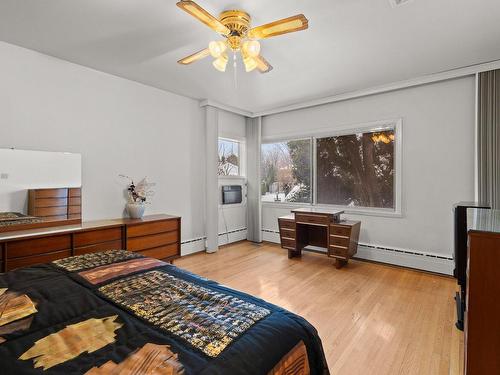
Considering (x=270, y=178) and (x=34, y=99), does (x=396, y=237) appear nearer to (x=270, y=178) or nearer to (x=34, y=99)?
(x=270, y=178)

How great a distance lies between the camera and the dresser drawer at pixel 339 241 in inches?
144

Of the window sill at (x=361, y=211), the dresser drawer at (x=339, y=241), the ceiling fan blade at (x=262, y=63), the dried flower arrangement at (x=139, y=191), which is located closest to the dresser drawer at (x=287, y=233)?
the dresser drawer at (x=339, y=241)

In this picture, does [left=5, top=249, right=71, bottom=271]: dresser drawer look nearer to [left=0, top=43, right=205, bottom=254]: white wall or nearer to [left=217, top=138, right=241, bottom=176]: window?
[left=0, top=43, right=205, bottom=254]: white wall

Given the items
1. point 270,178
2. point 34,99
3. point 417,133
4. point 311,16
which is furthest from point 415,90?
point 34,99

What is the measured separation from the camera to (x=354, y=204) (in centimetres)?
422

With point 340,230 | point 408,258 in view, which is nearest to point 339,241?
point 340,230

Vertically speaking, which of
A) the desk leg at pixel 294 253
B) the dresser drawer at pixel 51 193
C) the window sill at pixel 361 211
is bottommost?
the desk leg at pixel 294 253

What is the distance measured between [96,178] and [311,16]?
2932 mm

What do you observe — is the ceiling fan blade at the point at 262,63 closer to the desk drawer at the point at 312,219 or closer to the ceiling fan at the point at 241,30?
the ceiling fan at the point at 241,30

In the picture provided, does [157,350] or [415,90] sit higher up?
[415,90]

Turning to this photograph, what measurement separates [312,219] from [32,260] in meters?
3.31

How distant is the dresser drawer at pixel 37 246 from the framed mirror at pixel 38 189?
33cm

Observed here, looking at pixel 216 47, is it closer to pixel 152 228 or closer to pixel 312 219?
pixel 152 228

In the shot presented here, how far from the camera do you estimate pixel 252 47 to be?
2.09 metres
